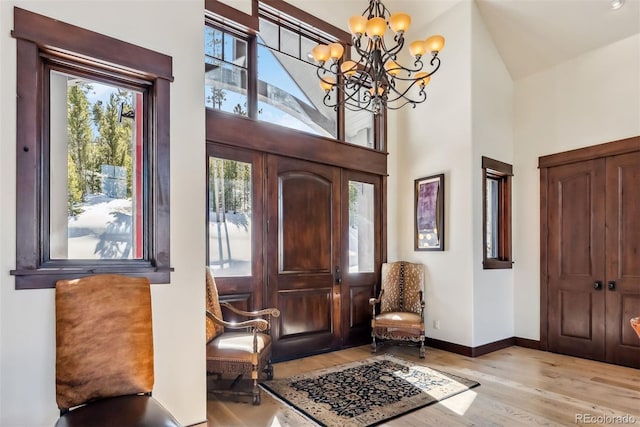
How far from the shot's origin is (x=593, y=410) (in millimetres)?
2955

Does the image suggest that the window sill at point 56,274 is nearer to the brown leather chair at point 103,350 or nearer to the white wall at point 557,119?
the brown leather chair at point 103,350

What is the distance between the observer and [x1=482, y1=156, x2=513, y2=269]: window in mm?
4941

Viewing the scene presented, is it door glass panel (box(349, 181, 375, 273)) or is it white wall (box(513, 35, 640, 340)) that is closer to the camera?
white wall (box(513, 35, 640, 340))

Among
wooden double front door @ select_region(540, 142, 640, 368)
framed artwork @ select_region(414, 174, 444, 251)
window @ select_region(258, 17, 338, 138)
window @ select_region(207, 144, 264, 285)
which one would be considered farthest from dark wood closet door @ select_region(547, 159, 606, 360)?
window @ select_region(207, 144, 264, 285)

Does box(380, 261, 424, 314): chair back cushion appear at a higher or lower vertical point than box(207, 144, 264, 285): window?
lower

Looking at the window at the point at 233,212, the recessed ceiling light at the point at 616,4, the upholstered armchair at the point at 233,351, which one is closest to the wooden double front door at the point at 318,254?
the window at the point at 233,212

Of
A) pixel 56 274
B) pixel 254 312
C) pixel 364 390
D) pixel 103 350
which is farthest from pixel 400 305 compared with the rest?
pixel 56 274

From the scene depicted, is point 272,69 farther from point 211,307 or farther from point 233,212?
point 211,307

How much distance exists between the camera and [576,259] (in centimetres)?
450

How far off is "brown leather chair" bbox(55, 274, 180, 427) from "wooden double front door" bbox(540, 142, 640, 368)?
15.0 ft

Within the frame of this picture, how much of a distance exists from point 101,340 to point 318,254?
9.55 ft

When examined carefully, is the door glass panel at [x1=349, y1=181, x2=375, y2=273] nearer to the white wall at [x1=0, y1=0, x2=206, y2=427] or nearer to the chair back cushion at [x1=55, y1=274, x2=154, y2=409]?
the white wall at [x1=0, y1=0, x2=206, y2=427]

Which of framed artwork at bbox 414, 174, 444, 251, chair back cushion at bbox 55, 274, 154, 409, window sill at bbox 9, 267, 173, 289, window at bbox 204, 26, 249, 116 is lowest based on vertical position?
chair back cushion at bbox 55, 274, 154, 409

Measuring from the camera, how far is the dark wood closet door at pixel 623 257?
4.04 metres
